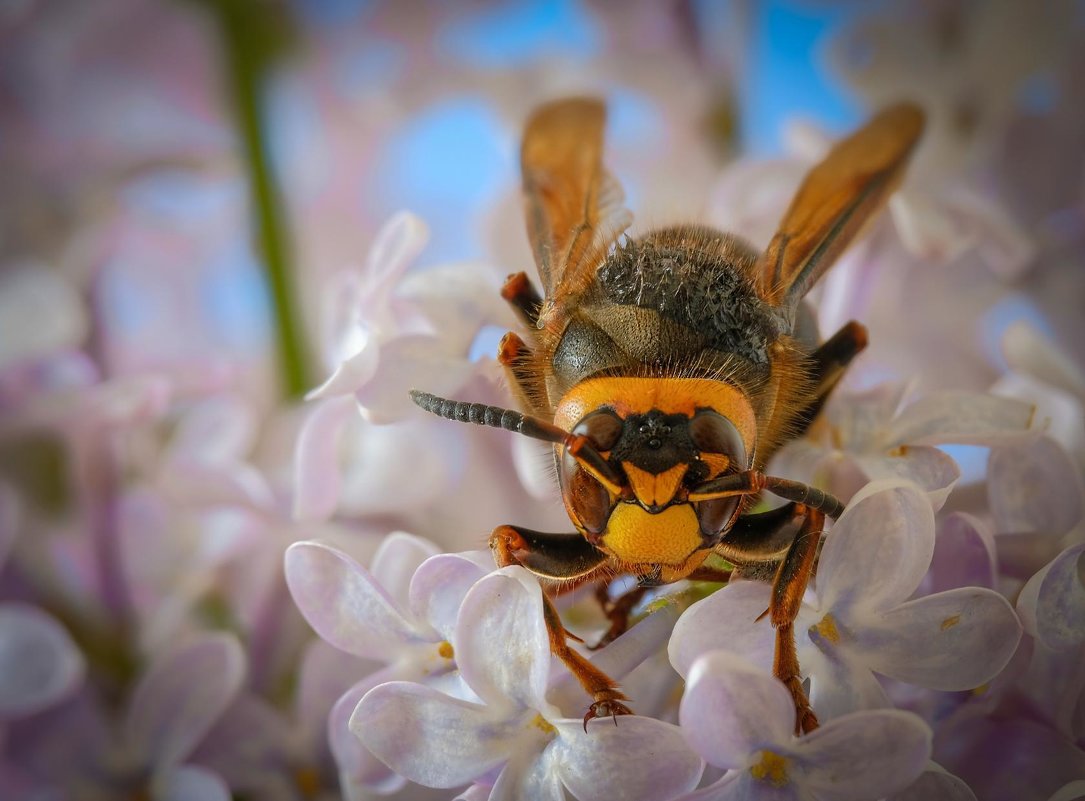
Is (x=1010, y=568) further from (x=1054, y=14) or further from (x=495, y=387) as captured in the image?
(x=1054, y=14)

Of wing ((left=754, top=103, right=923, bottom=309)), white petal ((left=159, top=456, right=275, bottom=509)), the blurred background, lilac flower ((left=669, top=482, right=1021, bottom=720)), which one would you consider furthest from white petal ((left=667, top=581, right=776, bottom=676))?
the blurred background

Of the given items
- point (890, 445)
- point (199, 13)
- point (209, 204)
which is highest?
point (199, 13)

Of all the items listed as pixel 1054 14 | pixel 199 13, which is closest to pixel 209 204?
pixel 199 13

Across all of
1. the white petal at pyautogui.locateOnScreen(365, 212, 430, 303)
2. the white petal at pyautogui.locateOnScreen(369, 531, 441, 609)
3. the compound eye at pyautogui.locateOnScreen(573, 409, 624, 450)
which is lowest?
the white petal at pyautogui.locateOnScreen(369, 531, 441, 609)

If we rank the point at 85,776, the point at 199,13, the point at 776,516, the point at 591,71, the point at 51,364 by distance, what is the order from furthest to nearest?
the point at 591,71
the point at 199,13
the point at 51,364
the point at 85,776
the point at 776,516

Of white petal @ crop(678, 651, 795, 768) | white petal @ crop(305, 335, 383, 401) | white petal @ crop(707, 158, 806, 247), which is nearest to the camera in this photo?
white petal @ crop(678, 651, 795, 768)

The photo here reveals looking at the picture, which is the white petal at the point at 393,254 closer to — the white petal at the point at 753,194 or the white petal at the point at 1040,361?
the white petal at the point at 753,194

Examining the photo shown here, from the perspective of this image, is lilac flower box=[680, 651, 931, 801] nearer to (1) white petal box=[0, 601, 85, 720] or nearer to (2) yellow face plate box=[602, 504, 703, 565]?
(2) yellow face plate box=[602, 504, 703, 565]
